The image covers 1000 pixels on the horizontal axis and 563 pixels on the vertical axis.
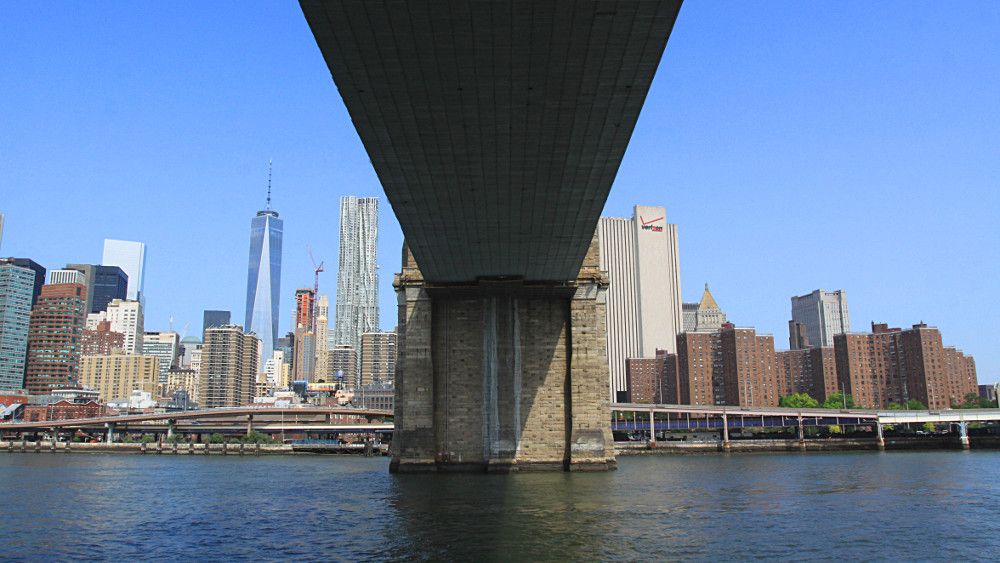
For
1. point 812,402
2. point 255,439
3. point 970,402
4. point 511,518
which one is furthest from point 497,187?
point 970,402

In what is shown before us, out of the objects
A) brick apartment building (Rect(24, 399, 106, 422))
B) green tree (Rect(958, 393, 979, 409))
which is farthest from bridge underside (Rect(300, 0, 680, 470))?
green tree (Rect(958, 393, 979, 409))

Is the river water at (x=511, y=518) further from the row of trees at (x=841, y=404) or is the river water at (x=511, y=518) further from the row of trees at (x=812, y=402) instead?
the row of trees at (x=841, y=404)

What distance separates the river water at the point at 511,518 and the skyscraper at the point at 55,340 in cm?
14223

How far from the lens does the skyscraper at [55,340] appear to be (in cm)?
17075

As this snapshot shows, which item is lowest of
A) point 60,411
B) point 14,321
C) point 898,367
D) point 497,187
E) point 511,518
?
point 511,518

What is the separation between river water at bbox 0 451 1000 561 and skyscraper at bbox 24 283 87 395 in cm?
14223

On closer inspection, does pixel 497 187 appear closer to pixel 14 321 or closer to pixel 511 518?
pixel 511 518

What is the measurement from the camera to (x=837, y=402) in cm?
12375

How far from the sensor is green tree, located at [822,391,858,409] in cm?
12169

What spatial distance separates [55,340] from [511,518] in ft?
575

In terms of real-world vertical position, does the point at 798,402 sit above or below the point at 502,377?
above

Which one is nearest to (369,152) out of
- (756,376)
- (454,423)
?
(454,423)

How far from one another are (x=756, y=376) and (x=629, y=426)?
35.9m

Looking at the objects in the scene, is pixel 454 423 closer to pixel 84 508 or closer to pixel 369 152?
pixel 84 508
